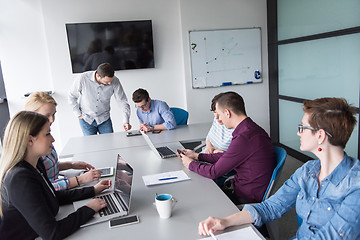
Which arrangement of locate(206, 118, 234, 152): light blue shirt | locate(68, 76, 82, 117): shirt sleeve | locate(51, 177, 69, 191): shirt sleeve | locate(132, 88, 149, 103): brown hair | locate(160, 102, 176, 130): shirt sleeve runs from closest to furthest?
locate(51, 177, 69, 191): shirt sleeve → locate(206, 118, 234, 152): light blue shirt → locate(132, 88, 149, 103): brown hair → locate(160, 102, 176, 130): shirt sleeve → locate(68, 76, 82, 117): shirt sleeve

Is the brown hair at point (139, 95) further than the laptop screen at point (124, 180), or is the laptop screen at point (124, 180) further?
the brown hair at point (139, 95)

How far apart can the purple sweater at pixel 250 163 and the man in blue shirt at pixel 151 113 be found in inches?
58.3

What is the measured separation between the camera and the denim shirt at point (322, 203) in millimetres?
1220

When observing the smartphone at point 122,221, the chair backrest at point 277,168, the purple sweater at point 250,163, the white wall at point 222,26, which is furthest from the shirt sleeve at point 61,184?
the white wall at point 222,26

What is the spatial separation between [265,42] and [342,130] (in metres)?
4.11

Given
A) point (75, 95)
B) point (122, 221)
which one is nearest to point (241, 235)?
point (122, 221)

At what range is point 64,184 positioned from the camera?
1.93 meters

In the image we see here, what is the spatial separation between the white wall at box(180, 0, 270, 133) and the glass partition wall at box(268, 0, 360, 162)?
14 cm

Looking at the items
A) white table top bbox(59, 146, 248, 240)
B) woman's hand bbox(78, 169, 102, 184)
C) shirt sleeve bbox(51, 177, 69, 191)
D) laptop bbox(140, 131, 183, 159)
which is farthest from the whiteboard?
shirt sleeve bbox(51, 177, 69, 191)

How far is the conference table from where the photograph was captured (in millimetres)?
1369

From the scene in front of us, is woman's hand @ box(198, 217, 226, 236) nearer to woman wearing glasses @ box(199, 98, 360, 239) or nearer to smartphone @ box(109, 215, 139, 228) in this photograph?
woman wearing glasses @ box(199, 98, 360, 239)

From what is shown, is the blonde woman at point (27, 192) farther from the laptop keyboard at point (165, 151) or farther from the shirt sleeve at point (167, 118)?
the shirt sleeve at point (167, 118)

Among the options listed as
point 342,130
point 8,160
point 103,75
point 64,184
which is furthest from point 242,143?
point 103,75

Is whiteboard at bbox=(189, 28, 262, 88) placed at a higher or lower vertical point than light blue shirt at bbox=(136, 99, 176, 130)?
higher
